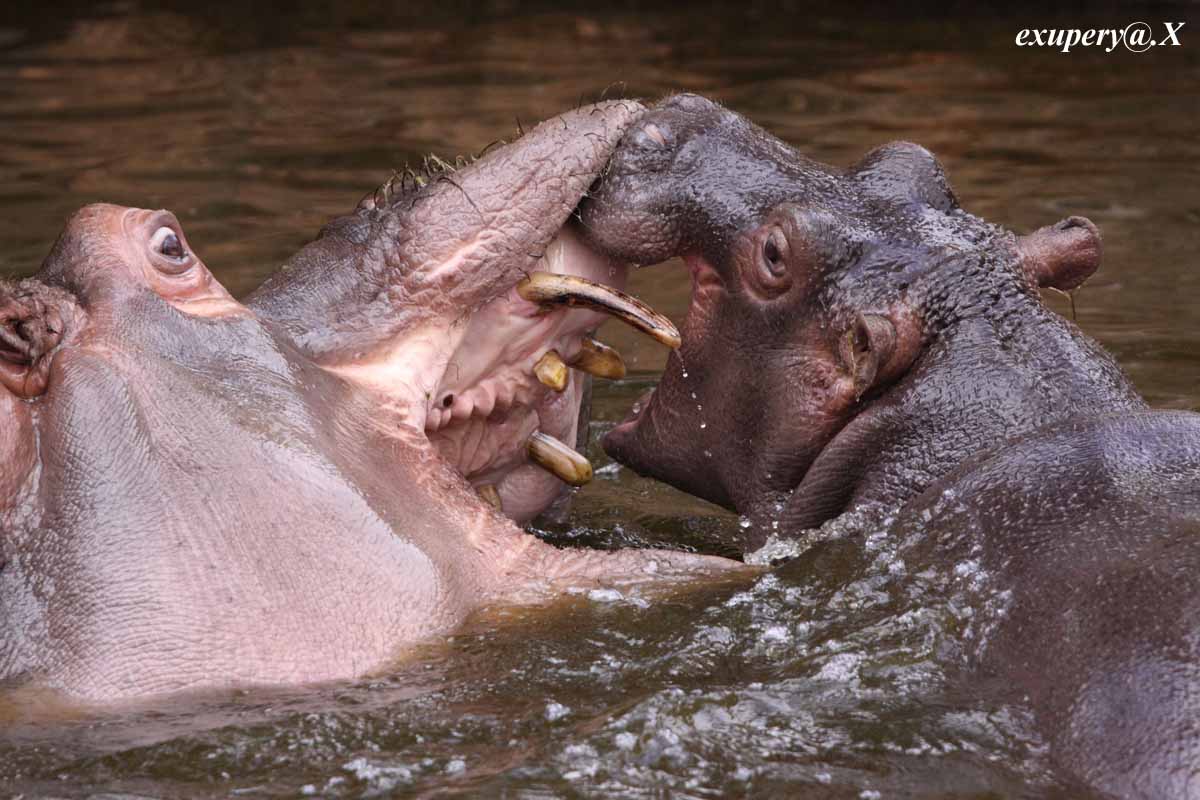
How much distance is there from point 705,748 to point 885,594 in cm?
74

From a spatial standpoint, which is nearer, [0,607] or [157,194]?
[0,607]

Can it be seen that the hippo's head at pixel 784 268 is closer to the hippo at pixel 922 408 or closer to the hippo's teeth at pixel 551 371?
the hippo at pixel 922 408

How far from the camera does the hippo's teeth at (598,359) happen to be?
4652mm

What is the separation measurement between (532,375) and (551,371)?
0.08 m

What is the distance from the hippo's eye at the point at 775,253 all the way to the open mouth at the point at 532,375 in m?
0.30

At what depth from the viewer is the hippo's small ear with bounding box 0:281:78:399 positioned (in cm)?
369

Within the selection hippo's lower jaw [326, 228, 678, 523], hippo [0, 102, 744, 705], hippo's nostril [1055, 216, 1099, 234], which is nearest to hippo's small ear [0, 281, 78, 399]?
hippo [0, 102, 744, 705]

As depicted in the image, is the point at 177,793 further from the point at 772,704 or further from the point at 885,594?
the point at 885,594

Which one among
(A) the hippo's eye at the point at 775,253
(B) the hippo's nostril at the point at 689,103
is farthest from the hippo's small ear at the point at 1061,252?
(B) the hippo's nostril at the point at 689,103

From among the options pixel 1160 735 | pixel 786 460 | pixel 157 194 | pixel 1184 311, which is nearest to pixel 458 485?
pixel 786 460

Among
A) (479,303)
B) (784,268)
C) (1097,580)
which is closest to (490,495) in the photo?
(479,303)

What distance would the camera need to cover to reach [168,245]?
398 cm

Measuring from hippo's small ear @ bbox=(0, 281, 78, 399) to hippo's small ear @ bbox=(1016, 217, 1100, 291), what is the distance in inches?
92.5

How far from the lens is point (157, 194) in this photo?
29.8ft
